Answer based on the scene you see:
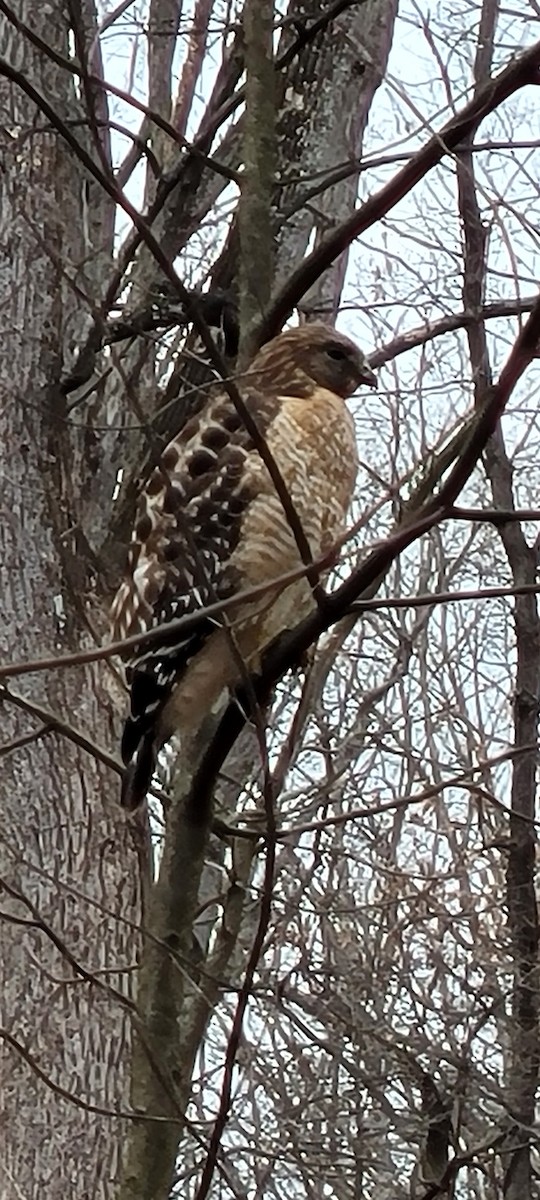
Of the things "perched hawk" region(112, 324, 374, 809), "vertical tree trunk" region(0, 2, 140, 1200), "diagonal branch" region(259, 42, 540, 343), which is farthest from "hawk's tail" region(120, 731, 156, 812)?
"diagonal branch" region(259, 42, 540, 343)

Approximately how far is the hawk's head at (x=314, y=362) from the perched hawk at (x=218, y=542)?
0.09 m

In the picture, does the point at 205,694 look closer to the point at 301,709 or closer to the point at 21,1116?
the point at 301,709

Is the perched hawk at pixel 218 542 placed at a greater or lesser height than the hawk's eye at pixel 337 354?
lesser

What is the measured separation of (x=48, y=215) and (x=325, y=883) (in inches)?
107

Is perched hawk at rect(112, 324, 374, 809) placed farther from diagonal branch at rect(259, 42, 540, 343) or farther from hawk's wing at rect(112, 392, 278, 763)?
diagonal branch at rect(259, 42, 540, 343)

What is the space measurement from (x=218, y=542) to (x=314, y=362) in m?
0.65

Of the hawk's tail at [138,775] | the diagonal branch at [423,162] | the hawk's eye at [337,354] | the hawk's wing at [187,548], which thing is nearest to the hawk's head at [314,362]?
the hawk's eye at [337,354]

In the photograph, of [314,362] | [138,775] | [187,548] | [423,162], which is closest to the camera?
[423,162]

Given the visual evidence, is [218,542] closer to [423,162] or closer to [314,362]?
[314,362]

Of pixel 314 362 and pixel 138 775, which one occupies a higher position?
pixel 314 362

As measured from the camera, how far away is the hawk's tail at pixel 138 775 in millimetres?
3016

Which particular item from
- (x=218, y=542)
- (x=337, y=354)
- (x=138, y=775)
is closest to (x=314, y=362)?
(x=337, y=354)

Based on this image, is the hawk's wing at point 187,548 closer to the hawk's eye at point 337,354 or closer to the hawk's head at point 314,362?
the hawk's head at point 314,362

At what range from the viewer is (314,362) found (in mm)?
3658
